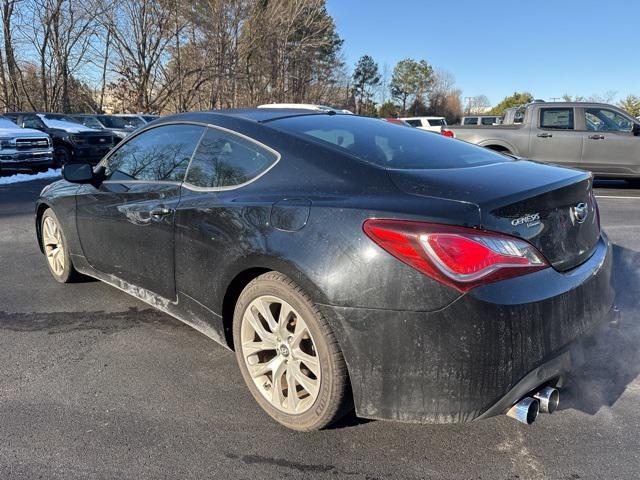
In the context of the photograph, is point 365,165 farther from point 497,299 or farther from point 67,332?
point 67,332

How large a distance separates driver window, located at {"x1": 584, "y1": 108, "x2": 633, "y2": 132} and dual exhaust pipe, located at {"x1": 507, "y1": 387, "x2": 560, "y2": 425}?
9.78m

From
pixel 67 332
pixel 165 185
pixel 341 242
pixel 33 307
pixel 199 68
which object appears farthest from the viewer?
pixel 199 68

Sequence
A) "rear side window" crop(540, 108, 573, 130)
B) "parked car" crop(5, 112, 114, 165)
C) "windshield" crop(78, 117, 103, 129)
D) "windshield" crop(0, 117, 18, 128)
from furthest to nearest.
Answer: "windshield" crop(78, 117, 103, 129), "parked car" crop(5, 112, 114, 165), "windshield" crop(0, 117, 18, 128), "rear side window" crop(540, 108, 573, 130)

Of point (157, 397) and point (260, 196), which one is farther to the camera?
point (157, 397)

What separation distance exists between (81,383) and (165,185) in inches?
48.8

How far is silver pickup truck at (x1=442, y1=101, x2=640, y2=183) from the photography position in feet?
33.1

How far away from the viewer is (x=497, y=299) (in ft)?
6.32

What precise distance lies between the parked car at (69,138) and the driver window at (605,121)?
13232mm

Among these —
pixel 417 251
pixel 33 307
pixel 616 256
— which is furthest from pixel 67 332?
pixel 616 256

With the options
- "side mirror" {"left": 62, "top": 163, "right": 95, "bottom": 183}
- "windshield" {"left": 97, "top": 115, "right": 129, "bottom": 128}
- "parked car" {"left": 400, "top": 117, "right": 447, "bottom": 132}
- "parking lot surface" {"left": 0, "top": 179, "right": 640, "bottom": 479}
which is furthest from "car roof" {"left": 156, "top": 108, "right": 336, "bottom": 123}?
"parked car" {"left": 400, "top": 117, "right": 447, "bottom": 132}

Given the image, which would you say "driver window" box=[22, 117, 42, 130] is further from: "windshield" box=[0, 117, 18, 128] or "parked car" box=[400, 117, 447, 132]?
"parked car" box=[400, 117, 447, 132]

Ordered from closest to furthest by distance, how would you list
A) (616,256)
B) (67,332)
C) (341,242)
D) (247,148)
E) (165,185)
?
(341,242)
(247,148)
(165,185)
(67,332)
(616,256)

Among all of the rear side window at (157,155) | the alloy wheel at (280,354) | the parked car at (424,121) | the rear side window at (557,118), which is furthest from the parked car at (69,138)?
the parked car at (424,121)

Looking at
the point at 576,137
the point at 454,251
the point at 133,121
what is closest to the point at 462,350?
the point at 454,251
